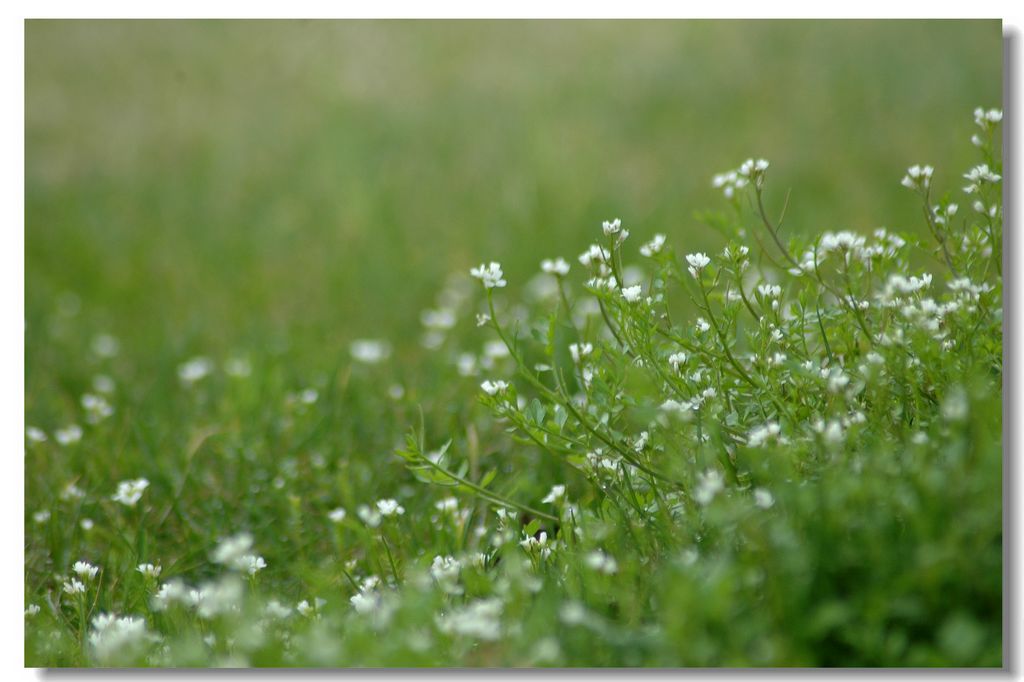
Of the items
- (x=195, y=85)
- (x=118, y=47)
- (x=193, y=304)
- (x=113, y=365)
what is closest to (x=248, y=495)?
(x=113, y=365)

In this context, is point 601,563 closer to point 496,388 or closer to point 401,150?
point 496,388

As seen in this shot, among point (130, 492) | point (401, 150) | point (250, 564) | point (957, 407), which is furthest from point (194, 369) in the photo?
point (957, 407)

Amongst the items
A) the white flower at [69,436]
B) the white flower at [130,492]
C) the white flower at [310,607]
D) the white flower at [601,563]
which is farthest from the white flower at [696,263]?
the white flower at [69,436]

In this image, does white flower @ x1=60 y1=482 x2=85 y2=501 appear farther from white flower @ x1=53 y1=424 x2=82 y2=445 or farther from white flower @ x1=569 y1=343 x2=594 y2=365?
white flower @ x1=569 y1=343 x2=594 y2=365

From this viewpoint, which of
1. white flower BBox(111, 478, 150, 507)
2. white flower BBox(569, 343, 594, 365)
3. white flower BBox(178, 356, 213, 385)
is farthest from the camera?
white flower BBox(178, 356, 213, 385)

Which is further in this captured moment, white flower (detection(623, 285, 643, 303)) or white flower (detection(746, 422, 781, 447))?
white flower (detection(623, 285, 643, 303))

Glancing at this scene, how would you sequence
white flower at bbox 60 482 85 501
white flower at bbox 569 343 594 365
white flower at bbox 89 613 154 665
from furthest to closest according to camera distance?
white flower at bbox 60 482 85 501
white flower at bbox 569 343 594 365
white flower at bbox 89 613 154 665

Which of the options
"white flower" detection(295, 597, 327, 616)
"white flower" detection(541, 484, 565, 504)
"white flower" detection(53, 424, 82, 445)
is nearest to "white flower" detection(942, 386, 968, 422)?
"white flower" detection(541, 484, 565, 504)

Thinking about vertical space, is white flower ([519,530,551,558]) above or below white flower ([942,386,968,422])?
below
